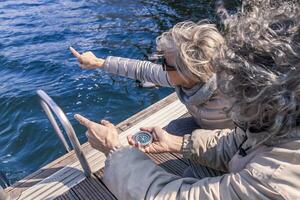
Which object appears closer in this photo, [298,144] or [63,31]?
[298,144]

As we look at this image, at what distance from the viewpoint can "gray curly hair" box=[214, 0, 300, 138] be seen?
115 cm

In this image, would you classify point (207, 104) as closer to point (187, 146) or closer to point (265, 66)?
point (187, 146)

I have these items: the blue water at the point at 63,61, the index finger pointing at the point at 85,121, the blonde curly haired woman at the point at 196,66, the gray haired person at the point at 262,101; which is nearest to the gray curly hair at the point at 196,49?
the blonde curly haired woman at the point at 196,66

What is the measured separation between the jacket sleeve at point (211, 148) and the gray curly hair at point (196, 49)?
1.09 feet

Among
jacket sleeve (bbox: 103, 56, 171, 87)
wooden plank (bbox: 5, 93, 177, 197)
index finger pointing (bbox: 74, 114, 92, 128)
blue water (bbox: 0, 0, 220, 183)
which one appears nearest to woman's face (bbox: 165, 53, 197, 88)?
index finger pointing (bbox: 74, 114, 92, 128)

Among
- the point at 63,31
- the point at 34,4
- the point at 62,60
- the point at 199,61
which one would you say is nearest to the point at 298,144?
the point at 199,61

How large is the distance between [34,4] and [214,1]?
18.4ft

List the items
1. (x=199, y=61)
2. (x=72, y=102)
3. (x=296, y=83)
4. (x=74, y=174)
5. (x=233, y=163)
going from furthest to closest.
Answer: (x=72, y=102), (x=74, y=174), (x=199, y=61), (x=233, y=163), (x=296, y=83)

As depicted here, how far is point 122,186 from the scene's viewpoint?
5.24 ft

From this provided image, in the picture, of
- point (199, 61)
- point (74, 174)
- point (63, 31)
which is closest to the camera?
point (199, 61)

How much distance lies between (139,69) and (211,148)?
1.37 m

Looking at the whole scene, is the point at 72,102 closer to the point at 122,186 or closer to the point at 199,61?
the point at 199,61

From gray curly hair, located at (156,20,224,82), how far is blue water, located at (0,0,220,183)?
3.08 m

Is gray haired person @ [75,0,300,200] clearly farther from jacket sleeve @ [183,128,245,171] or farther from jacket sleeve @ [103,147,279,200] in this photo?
jacket sleeve @ [183,128,245,171]
